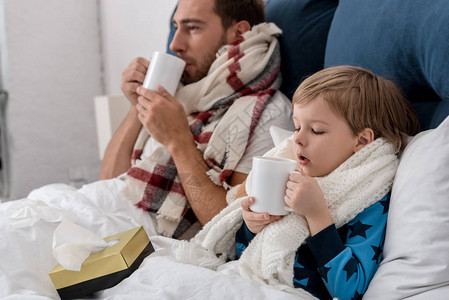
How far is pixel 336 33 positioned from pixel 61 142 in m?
2.44

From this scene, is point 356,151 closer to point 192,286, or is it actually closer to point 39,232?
point 192,286

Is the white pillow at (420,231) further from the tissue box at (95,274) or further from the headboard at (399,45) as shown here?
the tissue box at (95,274)

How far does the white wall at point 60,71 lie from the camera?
2.87 metres

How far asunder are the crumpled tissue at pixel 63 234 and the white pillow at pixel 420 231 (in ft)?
1.66

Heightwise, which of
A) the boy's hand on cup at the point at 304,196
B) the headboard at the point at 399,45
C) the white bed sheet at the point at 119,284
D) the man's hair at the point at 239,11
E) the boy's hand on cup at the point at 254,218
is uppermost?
the man's hair at the point at 239,11

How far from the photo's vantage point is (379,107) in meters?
0.82

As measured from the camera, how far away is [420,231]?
67 centimetres

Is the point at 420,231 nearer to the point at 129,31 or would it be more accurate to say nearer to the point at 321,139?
the point at 321,139

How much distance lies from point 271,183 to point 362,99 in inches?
9.5

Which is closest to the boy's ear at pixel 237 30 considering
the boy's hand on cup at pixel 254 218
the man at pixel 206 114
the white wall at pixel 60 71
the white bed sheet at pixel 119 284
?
the man at pixel 206 114

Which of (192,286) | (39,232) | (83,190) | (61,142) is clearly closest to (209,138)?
(83,190)

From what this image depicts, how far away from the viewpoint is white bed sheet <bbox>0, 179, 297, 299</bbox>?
0.69 meters

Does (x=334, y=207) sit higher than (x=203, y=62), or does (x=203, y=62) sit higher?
(x=203, y=62)

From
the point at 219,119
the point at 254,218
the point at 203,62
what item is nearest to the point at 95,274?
the point at 254,218
